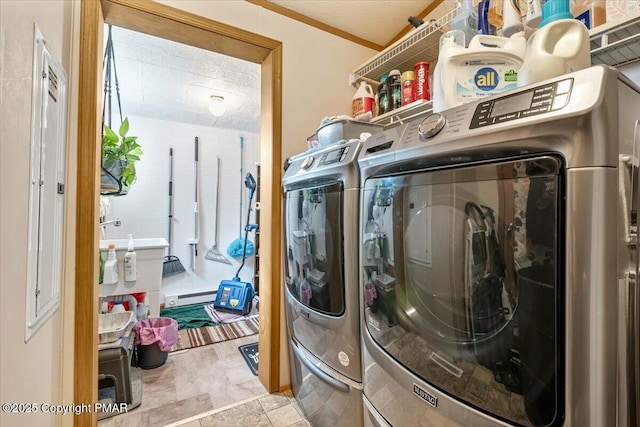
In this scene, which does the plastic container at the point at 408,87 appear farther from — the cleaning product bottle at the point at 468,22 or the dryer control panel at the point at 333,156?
the dryer control panel at the point at 333,156

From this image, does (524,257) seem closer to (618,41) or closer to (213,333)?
(618,41)

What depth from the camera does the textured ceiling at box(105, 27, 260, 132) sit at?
207 cm

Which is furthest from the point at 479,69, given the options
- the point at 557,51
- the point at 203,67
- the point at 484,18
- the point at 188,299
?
the point at 188,299

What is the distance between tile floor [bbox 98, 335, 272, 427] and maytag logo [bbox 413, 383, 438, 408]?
3.48ft

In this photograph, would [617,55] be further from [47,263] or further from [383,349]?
[47,263]

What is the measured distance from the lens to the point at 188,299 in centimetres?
360

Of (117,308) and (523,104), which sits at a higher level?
(523,104)

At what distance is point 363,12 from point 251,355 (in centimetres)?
253

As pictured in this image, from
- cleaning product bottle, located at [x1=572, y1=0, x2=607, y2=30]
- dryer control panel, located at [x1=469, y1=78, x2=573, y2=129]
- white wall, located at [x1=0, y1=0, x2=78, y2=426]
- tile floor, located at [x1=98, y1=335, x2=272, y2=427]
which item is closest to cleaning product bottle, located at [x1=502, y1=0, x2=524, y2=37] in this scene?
cleaning product bottle, located at [x1=572, y1=0, x2=607, y2=30]

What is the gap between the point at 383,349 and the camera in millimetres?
908

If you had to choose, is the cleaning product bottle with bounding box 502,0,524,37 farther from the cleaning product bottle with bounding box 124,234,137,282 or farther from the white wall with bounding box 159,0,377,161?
the cleaning product bottle with bounding box 124,234,137,282

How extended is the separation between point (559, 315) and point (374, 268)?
1.66ft

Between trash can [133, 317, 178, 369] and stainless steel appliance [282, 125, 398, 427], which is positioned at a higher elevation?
stainless steel appliance [282, 125, 398, 427]

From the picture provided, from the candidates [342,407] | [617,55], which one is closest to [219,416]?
[342,407]
